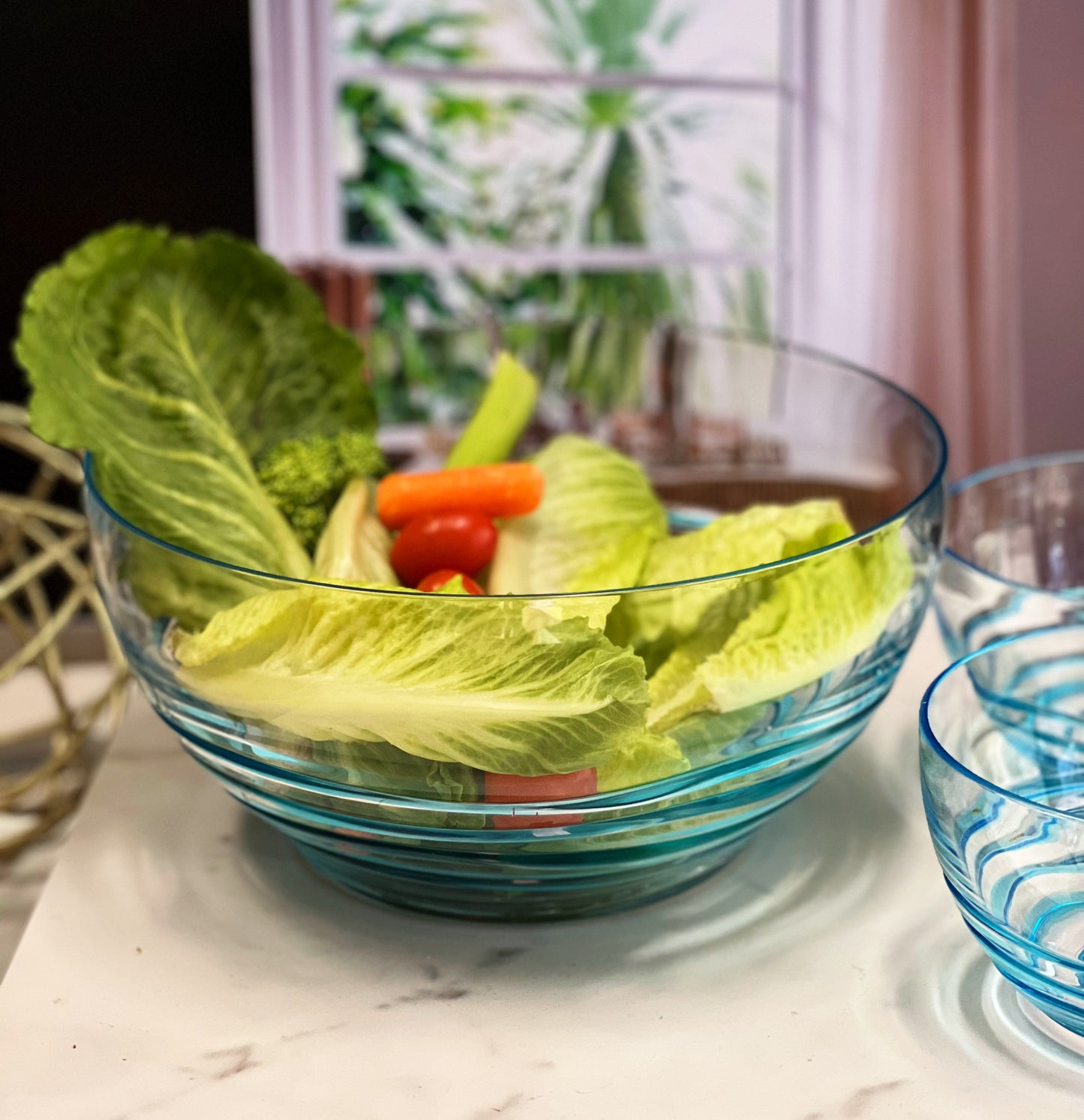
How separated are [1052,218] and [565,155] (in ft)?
3.84

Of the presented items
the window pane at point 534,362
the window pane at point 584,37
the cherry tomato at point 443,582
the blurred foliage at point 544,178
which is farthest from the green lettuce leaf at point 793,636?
the window pane at point 584,37

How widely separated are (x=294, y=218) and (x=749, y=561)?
2.41 m

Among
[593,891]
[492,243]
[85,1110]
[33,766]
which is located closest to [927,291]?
[492,243]

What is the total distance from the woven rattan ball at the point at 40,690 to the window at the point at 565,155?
1.66 meters

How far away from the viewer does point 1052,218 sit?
9.93 ft

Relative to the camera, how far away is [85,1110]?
52 centimetres

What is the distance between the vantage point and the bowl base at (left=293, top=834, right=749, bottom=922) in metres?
0.62

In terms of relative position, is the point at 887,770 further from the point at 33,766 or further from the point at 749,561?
the point at 33,766

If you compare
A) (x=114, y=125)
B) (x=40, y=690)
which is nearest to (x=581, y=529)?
(x=40, y=690)

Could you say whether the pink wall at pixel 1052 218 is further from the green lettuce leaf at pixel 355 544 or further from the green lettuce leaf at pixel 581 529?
the green lettuce leaf at pixel 355 544

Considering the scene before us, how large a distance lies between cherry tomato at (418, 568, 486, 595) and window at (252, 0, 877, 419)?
7.45 ft

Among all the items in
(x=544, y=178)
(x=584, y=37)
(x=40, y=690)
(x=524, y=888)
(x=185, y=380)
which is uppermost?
(x=584, y=37)

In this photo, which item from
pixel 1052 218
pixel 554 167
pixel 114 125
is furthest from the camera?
pixel 554 167

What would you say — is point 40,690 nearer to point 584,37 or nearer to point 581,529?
point 581,529
